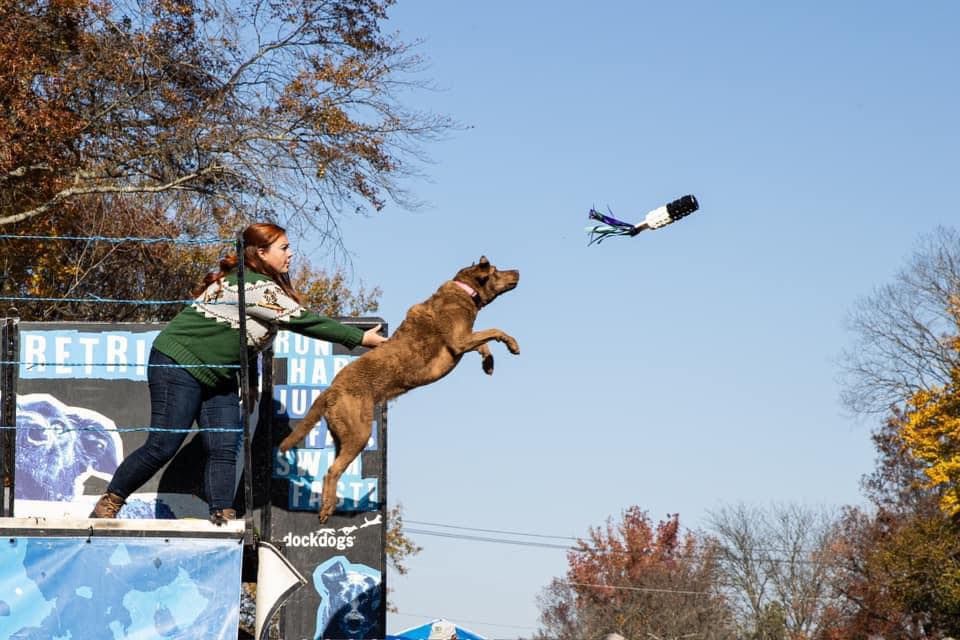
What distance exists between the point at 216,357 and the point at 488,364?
1575 mm

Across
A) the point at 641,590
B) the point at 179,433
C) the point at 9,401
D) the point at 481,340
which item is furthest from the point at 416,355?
the point at 641,590

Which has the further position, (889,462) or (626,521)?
(626,521)

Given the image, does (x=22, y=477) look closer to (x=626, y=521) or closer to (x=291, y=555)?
(x=291, y=555)

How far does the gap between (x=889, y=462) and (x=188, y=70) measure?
1784 inches

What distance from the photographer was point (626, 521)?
230 ft

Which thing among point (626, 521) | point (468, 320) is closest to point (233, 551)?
point (468, 320)

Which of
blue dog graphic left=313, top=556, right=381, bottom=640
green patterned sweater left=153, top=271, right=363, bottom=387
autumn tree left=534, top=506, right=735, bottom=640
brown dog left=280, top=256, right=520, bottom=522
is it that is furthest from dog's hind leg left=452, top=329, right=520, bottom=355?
autumn tree left=534, top=506, right=735, bottom=640

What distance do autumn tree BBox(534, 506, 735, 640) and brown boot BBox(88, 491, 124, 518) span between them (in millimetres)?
51625

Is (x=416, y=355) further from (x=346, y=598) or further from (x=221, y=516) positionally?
(x=346, y=598)

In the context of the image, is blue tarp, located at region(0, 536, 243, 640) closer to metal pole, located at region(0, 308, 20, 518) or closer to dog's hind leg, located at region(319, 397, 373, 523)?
dog's hind leg, located at region(319, 397, 373, 523)

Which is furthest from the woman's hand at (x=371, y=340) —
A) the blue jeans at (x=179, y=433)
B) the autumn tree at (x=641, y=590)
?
the autumn tree at (x=641, y=590)

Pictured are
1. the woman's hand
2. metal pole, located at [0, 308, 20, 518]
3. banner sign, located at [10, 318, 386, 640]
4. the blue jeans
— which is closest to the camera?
the blue jeans

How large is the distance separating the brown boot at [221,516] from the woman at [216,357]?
0.04ft

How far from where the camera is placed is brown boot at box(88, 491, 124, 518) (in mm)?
8594
